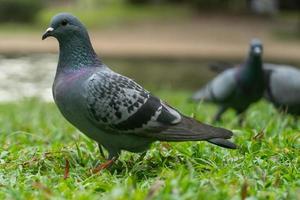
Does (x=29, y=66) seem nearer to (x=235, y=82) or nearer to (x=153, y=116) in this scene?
(x=235, y=82)

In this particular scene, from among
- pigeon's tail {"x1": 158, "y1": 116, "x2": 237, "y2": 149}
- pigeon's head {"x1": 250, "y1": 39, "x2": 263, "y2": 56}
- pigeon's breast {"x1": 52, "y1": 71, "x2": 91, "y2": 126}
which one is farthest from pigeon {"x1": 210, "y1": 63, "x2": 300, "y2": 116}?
pigeon's breast {"x1": 52, "y1": 71, "x2": 91, "y2": 126}

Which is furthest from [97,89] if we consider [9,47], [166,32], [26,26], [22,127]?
[26,26]

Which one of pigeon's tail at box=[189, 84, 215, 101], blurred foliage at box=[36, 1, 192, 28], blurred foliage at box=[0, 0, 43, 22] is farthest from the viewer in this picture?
blurred foliage at box=[0, 0, 43, 22]

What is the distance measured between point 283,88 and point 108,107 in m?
3.13

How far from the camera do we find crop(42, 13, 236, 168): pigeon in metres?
3.76

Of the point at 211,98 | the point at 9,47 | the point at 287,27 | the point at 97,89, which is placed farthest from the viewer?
the point at 287,27

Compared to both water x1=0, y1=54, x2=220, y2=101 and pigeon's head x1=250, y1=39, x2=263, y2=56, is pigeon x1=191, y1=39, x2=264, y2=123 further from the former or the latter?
water x1=0, y1=54, x2=220, y2=101

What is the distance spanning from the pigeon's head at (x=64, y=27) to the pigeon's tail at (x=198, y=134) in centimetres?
83

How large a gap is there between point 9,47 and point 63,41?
51.9 ft

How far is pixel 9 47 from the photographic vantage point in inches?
762

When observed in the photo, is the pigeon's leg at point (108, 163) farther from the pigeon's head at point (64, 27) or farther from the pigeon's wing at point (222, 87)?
the pigeon's wing at point (222, 87)

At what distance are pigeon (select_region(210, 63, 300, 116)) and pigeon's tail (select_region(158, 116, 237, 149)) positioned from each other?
244cm

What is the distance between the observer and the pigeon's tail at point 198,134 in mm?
3852

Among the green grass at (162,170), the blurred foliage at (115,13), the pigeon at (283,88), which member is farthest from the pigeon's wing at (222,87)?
the blurred foliage at (115,13)
